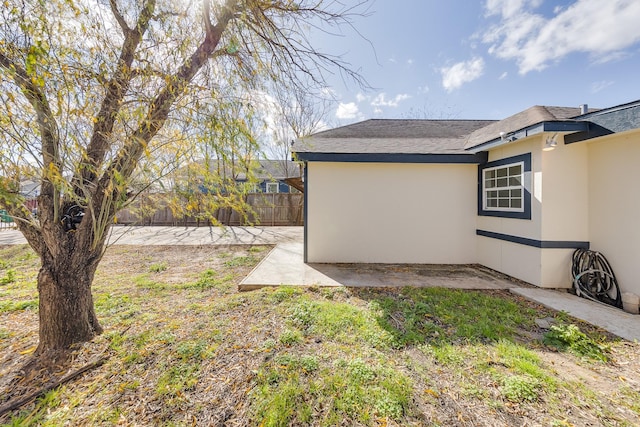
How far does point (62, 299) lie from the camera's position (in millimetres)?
2883

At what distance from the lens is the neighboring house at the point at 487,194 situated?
3955 mm

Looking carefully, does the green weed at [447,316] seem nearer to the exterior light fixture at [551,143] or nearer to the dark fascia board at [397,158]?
the exterior light fixture at [551,143]

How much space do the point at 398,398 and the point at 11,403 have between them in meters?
3.46

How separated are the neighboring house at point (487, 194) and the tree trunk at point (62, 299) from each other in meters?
3.50

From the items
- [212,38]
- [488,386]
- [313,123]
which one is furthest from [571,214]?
[313,123]

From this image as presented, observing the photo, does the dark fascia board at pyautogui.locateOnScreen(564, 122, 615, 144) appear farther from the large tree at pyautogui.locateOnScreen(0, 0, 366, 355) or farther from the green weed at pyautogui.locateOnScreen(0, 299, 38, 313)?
the green weed at pyautogui.locateOnScreen(0, 299, 38, 313)

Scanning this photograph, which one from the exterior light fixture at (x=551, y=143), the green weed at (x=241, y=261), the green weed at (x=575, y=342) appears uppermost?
the exterior light fixture at (x=551, y=143)

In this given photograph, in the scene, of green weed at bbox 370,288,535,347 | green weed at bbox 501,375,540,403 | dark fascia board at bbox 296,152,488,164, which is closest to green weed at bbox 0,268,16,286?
dark fascia board at bbox 296,152,488,164

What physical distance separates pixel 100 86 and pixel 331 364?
3.54 metres

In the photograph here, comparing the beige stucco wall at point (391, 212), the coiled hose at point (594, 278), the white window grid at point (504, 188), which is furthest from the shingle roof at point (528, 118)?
the coiled hose at point (594, 278)

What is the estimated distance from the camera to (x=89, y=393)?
7.52ft

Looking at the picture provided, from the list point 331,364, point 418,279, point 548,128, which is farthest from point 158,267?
point 548,128

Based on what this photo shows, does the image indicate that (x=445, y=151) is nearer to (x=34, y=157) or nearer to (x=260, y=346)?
(x=260, y=346)

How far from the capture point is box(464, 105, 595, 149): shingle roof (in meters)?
4.45
